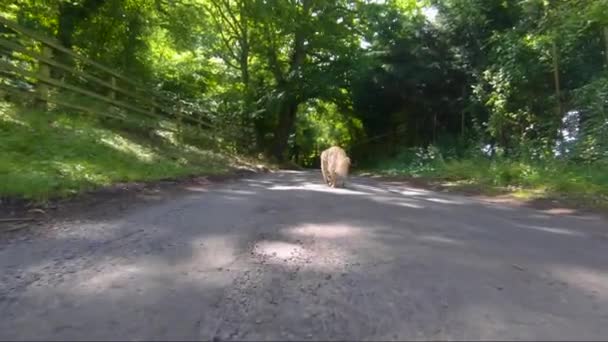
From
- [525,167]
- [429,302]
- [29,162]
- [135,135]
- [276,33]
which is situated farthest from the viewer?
[276,33]

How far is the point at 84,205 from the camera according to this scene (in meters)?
6.71

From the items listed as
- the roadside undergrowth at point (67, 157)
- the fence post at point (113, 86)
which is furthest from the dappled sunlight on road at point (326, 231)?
the fence post at point (113, 86)

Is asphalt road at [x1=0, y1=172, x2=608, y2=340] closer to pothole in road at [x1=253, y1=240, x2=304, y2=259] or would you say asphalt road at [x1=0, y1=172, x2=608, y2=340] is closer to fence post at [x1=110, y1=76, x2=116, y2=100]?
pothole in road at [x1=253, y1=240, x2=304, y2=259]

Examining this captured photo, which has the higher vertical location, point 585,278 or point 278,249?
point 278,249

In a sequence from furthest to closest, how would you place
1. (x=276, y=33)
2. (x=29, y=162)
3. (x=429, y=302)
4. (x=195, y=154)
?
(x=276, y=33) < (x=195, y=154) < (x=29, y=162) < (x=429, y=302)

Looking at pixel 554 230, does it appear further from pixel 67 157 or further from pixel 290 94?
pixel 290 94

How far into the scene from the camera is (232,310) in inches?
126

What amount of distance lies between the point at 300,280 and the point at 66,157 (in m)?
6.37

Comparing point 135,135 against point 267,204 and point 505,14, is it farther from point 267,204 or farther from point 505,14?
point 505,14

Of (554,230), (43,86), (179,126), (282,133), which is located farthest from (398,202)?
(282,133)

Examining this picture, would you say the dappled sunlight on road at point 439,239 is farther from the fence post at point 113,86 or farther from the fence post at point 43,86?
the fence post at point 113,86

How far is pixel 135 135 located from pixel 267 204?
26.2ft

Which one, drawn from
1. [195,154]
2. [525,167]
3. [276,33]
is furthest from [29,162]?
[276,33]

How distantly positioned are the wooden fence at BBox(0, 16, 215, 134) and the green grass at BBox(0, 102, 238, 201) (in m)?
0.60
